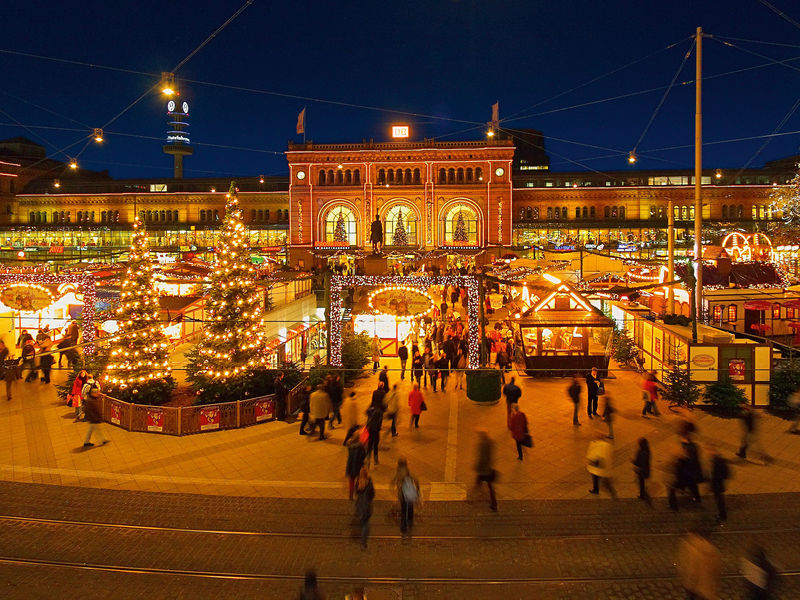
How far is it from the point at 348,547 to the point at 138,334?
32.8 ft

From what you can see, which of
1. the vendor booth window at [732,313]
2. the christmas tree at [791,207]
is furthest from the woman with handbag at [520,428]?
the christmas tree at [791,207]

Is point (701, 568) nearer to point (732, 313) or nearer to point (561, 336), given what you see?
point (561, 336)

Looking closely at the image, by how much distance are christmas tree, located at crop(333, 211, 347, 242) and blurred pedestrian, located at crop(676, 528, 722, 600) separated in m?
54.1

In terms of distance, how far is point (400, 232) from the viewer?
58688mm

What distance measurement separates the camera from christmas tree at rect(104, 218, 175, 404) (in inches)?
583

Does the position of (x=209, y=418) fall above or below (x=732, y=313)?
below

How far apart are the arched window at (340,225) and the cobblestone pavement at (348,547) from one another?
163 ft

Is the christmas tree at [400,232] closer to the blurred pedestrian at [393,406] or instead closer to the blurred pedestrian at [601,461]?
the blurred pedestrian at [393,406]

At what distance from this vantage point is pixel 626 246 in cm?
5062

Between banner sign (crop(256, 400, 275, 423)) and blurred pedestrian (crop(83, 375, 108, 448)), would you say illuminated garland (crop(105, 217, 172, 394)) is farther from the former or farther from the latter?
banner sign (crop(256, 400, 275, 423))

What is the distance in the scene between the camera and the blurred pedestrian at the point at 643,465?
9273mm

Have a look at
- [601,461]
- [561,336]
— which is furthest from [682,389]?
[601,461]

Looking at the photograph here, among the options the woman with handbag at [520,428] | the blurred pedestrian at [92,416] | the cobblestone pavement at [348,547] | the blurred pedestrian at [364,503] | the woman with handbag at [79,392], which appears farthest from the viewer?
the woman with handbag at [79,392]

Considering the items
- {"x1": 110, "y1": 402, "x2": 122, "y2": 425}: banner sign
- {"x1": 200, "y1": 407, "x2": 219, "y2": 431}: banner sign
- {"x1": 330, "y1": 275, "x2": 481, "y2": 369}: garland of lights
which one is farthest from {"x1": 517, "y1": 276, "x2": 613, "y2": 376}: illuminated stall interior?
{"x1": 110, "y1": 402, "x2": 122, "y2": 425}: banner sign
